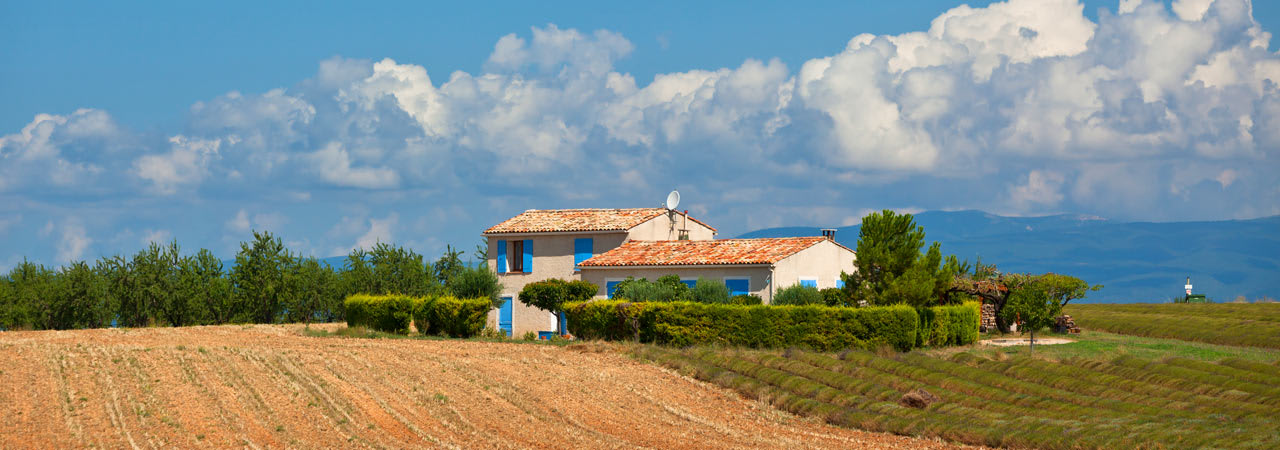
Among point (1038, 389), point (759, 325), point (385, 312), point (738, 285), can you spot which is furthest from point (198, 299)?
point (1038, 389)

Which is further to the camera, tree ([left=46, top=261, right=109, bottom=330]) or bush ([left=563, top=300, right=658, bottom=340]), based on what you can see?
tree ([left=46, top=261, right=109, bottom=330])

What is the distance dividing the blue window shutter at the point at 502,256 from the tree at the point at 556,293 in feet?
23.3

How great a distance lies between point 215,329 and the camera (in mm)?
37688

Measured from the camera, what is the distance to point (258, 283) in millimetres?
46000

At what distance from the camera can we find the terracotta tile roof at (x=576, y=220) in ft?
138

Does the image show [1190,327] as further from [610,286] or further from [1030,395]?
[610,286]

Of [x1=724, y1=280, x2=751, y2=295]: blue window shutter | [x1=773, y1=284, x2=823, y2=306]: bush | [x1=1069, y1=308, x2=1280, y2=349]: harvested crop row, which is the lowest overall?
[x1=1069, y1=308, x2=1280, y2=349]: harvested crop row

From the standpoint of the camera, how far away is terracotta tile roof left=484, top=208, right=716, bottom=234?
42000 mm

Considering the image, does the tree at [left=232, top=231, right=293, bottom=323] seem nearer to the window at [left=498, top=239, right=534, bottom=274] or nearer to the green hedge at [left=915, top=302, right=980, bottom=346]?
the window at [left=498, top=239, right=534, bottom=274]

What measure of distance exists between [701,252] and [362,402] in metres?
20.4

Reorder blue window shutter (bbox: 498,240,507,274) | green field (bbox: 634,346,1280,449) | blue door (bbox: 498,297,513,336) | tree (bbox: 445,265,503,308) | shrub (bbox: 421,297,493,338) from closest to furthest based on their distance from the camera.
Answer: green field (bbox: 634,346,1280,449), shrub (bbox: 421,297,493,338), tree (bbox: 445,265,503,308), blue door (bbox: 498,297,513,336), blue window shutter (bbox: 498,240,507,274)

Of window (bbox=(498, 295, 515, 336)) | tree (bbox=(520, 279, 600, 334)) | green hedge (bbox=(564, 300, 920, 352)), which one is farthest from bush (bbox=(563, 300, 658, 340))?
window (bbox=(498, 295, 515, 336))

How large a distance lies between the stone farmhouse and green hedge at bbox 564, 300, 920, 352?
584cm

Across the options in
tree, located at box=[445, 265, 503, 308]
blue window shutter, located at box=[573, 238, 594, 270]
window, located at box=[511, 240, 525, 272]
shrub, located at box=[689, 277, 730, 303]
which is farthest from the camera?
window, located at box=[511, 240, 525, 272]
